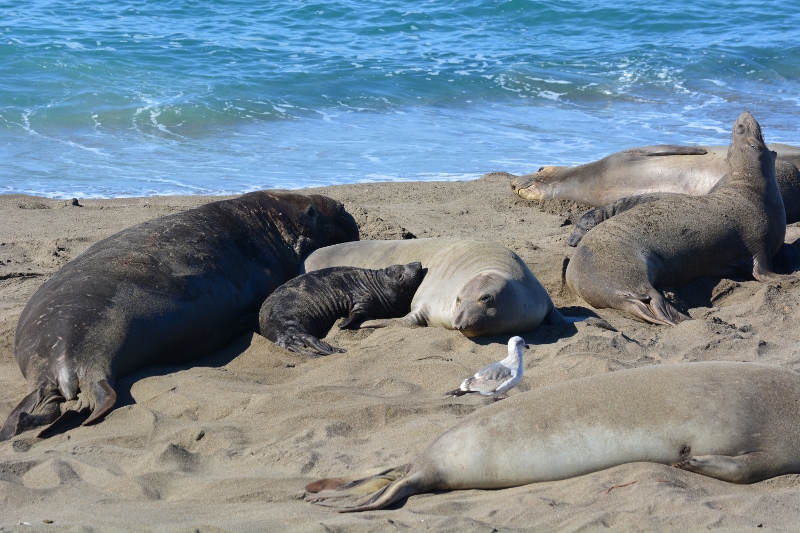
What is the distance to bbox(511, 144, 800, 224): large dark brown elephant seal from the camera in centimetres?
978

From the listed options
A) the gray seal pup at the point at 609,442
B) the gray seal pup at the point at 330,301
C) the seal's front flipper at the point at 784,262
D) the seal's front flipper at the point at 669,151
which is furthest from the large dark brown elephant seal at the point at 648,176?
the gray seal pup at the point at 609,442

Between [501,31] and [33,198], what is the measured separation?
1856cm

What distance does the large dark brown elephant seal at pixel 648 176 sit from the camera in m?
9.78

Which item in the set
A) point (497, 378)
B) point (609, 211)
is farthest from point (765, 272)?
point (497, 378)

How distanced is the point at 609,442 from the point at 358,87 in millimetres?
16308

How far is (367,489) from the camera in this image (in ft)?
12.3

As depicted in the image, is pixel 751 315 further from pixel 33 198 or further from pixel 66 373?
pixel 33 198

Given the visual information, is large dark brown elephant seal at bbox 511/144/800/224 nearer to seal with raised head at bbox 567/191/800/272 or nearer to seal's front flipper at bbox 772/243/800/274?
seal with raised head at bbox 567/191/800/272

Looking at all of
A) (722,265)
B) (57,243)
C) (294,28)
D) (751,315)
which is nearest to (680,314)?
(751,315)

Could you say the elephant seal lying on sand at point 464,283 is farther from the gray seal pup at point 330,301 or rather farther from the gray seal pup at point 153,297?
the gray seal pup at point 153,297

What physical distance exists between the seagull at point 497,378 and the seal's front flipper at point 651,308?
1.99 m

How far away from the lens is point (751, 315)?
22.0 feet

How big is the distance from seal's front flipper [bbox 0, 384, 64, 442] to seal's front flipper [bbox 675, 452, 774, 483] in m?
3.23

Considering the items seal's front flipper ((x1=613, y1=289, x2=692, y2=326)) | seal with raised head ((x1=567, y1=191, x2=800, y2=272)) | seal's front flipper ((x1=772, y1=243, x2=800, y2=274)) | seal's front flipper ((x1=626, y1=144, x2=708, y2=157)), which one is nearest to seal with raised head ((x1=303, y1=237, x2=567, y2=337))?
seal's front flipper ((x1=613, y1=289, x2=692, y2=326))
